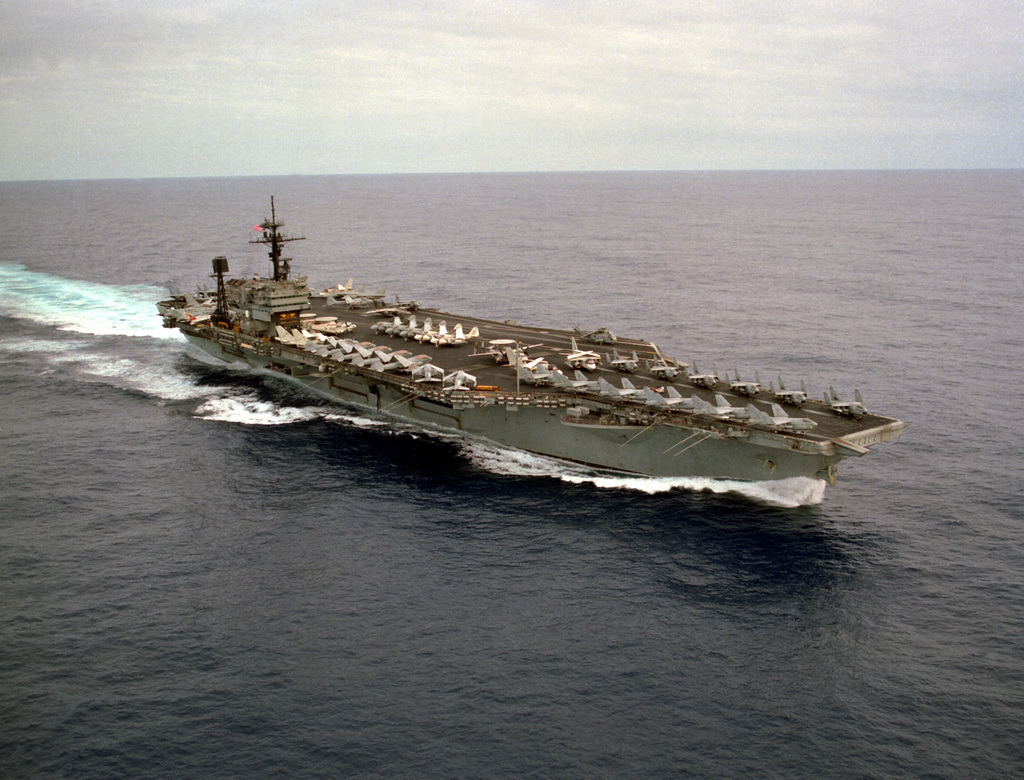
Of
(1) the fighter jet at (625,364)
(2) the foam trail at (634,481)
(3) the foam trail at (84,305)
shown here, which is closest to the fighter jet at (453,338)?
(2) the foam trail at (634,481)

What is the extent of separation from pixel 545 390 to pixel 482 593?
14137 millimetres

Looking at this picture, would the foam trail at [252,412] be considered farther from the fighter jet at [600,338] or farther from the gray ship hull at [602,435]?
the fighter jet at [600,338]

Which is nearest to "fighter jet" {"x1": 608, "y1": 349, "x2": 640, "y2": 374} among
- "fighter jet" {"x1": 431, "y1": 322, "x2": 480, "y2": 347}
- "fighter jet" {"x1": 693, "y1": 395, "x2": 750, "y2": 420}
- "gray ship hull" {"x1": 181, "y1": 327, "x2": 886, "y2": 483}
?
"gray ship hull" {"x1": 181, "y1": 327, "x2": 886, "y2": 483}

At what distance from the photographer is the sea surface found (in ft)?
75.3

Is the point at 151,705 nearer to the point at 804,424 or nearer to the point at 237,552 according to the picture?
the point at 237,552

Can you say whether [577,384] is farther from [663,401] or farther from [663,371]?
[663,371]

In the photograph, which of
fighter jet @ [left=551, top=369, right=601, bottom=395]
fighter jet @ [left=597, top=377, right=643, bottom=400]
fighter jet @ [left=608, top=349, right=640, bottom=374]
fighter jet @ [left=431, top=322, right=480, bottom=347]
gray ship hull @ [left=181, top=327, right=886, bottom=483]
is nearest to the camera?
gray ship hull @ [left=181, top=327, right=886, bottom=483]

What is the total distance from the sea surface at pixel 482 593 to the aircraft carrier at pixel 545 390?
139 cm

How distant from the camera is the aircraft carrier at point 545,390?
36.5 m

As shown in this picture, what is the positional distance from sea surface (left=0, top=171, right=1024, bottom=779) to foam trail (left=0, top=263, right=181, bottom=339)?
13.2 m

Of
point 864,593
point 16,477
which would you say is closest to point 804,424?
point 864,593

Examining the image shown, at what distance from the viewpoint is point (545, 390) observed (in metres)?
41.7

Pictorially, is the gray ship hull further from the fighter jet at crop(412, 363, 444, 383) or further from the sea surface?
the sea surface

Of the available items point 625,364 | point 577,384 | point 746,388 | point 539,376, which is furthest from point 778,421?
point 539,376
